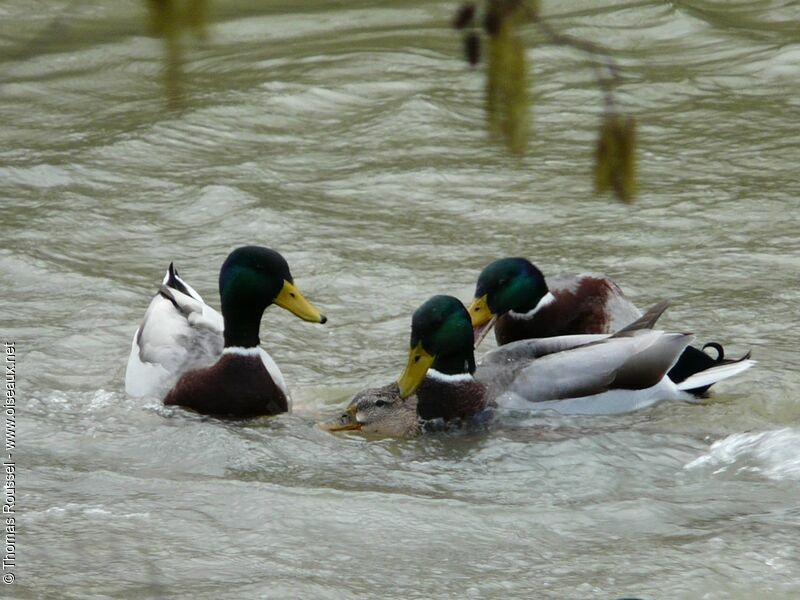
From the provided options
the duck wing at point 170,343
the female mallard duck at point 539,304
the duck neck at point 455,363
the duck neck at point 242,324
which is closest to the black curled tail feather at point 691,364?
the female mallard duck at point 539,304

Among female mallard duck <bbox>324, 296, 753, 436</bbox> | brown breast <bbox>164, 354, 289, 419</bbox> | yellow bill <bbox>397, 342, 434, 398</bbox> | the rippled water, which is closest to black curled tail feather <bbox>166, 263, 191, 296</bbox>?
the rippled water

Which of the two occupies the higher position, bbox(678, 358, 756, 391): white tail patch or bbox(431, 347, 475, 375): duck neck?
bbox(431, 347, 475, 375): duck neck

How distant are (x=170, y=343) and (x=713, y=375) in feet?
8.71

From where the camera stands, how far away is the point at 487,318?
7.70 m

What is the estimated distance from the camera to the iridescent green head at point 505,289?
765 centimetres

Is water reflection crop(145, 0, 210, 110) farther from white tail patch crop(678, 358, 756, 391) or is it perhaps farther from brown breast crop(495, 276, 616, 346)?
brown breast crop(495, 276, 616, 346)

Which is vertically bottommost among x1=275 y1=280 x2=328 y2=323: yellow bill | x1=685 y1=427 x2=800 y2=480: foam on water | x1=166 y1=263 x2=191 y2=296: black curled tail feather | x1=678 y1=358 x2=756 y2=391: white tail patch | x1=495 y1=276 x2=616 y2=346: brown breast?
x1=685 y1=427 x2=800 y2=480: foam on water

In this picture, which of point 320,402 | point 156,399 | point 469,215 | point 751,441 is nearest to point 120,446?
point 156,399

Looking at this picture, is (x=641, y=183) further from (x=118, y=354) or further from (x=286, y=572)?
(x=286, y=572)

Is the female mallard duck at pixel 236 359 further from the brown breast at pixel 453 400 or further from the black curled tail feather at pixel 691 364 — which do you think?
the black curled tail feather at pixel 691 364

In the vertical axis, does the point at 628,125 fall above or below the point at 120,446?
above

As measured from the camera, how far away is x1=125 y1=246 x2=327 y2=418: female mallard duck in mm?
7137

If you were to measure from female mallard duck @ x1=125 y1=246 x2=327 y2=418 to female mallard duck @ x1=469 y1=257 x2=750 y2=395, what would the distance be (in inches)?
38.1

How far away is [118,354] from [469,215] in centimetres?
325
